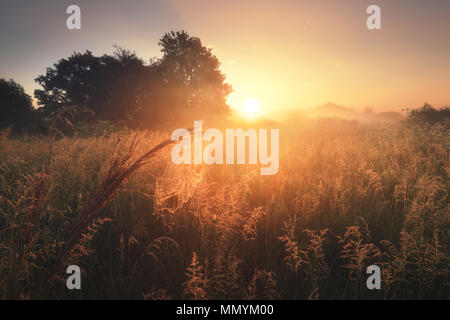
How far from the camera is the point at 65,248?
129 cm

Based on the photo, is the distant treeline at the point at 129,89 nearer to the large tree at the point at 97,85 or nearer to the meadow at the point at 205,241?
the large tree at the point at 97,85

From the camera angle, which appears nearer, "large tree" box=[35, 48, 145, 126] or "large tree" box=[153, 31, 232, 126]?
"large tree" box=[35, 48, 145, 126]

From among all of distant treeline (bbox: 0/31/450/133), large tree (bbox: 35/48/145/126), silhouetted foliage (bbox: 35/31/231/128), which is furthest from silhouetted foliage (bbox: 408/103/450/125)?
large tree (bbox: 35/48/145/126)

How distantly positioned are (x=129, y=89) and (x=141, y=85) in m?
1.07

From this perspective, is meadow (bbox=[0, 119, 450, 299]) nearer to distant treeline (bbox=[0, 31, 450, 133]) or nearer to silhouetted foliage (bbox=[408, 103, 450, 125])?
distant treeline (bbox=[0, 31, 450, 133])

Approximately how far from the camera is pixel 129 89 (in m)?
17.6

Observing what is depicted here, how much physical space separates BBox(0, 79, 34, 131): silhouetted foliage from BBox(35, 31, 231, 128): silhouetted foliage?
1.27 metres

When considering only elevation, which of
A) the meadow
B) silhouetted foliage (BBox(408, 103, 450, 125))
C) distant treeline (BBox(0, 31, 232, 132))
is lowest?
the meadow

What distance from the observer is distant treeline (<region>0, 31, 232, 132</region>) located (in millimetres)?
17359

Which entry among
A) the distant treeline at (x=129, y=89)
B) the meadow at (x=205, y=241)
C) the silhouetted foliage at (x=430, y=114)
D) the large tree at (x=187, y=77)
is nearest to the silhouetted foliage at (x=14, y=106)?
the distant treeline at (x=129, y=89)

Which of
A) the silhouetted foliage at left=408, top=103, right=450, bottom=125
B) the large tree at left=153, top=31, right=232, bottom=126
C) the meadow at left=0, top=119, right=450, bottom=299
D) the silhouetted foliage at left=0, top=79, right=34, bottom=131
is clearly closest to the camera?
the meadow at left=0, top=119, right=450, bottom=299
